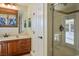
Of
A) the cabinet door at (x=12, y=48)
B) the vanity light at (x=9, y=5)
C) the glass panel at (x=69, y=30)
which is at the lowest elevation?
the cabinet door at (x=12, y=48)

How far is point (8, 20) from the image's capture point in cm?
178

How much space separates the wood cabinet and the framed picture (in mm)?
237

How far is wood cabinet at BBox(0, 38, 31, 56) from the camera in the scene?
5.61 ft

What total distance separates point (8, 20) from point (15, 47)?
1.24 feet

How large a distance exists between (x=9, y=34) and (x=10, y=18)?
0.72 ft

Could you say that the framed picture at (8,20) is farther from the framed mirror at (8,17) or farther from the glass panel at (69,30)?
the glass panel at (69,30)

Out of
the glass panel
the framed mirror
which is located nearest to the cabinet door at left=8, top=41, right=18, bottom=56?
the framed mirror

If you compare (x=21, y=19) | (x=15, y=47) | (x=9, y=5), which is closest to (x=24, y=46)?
(x=15, y=47)

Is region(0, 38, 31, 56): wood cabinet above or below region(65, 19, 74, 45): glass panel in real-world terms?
below

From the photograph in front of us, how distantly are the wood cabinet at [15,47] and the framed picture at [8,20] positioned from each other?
0.24 meters

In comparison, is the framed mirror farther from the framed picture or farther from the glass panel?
the glass panel

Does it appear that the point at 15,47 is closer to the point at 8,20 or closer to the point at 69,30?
the point at 8,20

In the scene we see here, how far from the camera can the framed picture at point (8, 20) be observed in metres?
1.74

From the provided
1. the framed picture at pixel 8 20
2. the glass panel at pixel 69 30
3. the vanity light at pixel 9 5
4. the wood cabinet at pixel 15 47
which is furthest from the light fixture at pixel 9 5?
the glass panel at pixel 69 30
